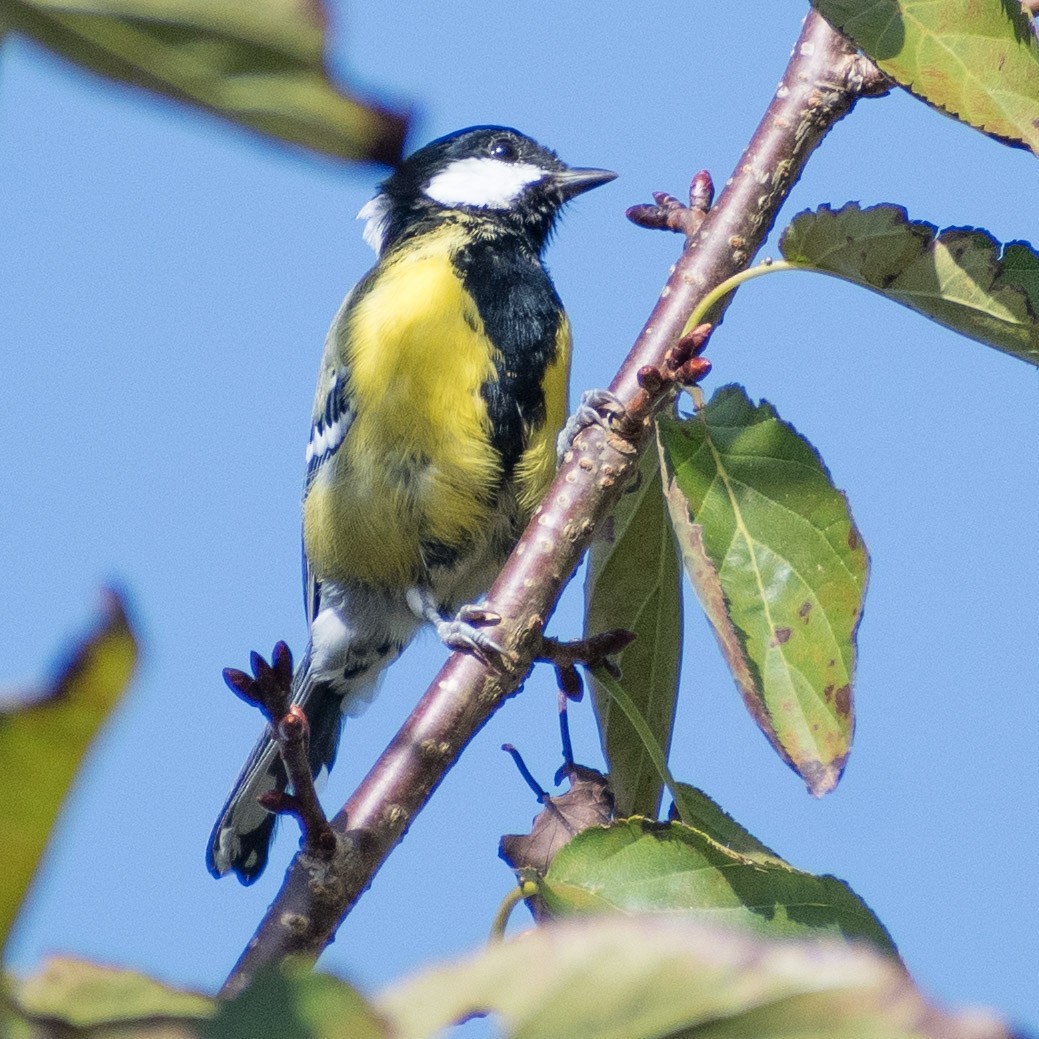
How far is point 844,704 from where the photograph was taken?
1576mm

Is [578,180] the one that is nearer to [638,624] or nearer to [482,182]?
[482,182]

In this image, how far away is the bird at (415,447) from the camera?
330 centimetres

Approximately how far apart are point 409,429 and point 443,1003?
9.37 feet

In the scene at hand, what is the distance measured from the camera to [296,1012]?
475 millimetres

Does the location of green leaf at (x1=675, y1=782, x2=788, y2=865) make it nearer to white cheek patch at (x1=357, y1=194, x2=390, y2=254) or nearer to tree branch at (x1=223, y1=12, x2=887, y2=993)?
tree branch at (x1=223, y1=12, x2=887, y2=993)

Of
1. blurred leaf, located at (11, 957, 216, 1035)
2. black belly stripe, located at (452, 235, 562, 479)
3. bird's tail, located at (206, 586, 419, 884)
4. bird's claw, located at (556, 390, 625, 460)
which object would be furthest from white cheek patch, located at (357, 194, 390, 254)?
blurred leaf, located at (11, 957, 216, 1035)

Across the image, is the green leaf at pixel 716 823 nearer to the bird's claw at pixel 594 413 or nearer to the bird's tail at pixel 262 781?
the bird's claw at pixel 594 413

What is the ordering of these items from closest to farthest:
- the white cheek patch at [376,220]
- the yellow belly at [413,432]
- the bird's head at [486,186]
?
the yellow belly at [413,432] → the bird's head at [486,186] → the white cheek patch at [376,220]

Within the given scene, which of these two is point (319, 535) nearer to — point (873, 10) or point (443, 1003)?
point (873, 10)

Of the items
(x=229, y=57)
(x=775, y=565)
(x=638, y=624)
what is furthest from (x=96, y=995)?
(x=638, y=624)

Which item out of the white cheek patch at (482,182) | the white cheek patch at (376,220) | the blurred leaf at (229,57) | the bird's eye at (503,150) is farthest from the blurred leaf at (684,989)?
the bird's eye at (503,150)

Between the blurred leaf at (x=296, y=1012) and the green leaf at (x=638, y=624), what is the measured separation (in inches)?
56.2

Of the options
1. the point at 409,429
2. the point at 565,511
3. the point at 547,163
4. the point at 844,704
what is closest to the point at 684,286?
the point at 565,511

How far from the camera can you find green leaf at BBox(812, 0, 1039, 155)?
4.90 ft
